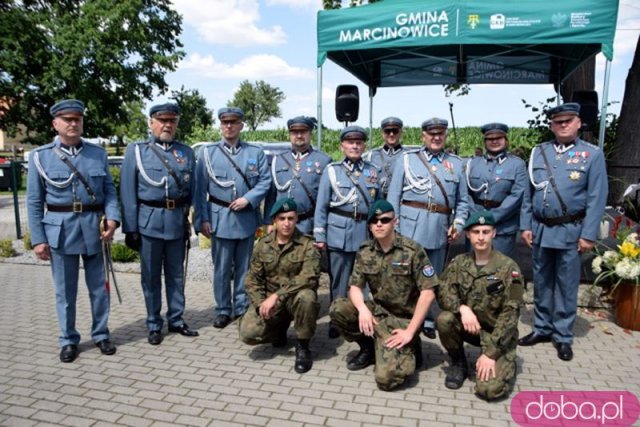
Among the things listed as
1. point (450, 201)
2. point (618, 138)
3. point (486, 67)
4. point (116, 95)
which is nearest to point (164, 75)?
point (116, 95)

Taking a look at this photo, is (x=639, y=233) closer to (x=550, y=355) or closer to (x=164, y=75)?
(x=550, y=355)

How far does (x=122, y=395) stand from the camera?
3490mm

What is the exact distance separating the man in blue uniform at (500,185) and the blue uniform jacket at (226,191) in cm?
203

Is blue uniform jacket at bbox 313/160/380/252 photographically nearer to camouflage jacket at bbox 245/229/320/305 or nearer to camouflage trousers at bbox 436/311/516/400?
camouflage jacket at bbox 245/229/320/305

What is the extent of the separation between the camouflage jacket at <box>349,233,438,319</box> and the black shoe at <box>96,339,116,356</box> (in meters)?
2.02

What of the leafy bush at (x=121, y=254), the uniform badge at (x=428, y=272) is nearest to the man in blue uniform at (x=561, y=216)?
the uniform badge at (x=428, y=272)

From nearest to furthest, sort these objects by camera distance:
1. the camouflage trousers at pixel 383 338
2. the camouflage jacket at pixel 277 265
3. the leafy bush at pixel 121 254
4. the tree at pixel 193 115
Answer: the camouflage trousers at pixel 383 338, the camouflage jacket at pixel 277 265, the leafy bush at pixel 121 254, the tree at pixel 193 115

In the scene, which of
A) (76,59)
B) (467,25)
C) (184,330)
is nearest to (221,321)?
(184,330)

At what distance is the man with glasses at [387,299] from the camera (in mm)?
3643

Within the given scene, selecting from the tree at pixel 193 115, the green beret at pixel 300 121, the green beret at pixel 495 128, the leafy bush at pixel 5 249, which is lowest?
the leafy bush at pixel 5 249

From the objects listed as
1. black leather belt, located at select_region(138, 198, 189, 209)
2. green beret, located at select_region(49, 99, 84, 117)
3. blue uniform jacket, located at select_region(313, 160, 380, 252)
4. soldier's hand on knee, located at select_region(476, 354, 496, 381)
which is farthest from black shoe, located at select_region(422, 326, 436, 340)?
green beret, located at select_region(49, 99, 84, 117)

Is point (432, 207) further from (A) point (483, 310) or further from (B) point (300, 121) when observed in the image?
(B) point (300, 121)

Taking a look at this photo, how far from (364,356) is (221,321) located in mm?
1567

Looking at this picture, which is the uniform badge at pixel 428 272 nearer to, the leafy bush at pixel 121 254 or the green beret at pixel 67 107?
→ the green beret at pixel 67 107
